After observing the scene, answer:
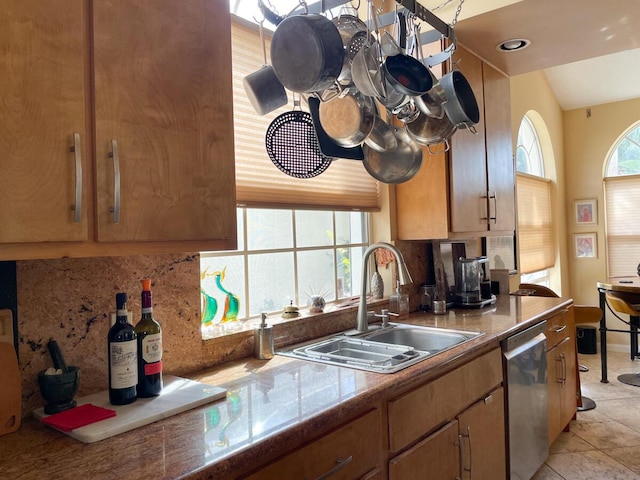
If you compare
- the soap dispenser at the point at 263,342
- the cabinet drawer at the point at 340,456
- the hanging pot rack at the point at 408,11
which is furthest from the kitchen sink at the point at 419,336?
the hanging pot rack at the point at 408,11

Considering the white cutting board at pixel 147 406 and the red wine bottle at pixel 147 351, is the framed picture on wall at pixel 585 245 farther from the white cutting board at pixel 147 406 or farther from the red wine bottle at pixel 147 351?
the red wine bottle at pixel 147 351

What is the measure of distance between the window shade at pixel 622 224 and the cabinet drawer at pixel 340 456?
5236mm

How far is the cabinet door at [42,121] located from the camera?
101 cm

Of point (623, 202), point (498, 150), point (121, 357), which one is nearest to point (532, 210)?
point (623, 202)

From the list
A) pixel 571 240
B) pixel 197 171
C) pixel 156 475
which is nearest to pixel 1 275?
pixel 197 171

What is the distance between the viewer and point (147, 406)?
4.37 feet

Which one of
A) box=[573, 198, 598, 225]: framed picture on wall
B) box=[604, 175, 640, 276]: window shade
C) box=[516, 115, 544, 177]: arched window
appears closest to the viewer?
box=[516, 115, 544, 177]: arched window

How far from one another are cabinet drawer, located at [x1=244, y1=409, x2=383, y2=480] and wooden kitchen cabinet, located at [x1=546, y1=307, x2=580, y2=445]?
1697mm

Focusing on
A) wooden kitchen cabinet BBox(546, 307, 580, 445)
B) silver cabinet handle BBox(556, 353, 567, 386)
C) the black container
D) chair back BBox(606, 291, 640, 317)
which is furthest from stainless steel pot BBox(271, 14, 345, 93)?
the black container

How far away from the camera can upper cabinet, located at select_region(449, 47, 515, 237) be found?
9.18 ft

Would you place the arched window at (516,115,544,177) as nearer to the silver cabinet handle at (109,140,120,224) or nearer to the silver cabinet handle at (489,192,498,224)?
the silver cabinet handle at (489,192,498,224)

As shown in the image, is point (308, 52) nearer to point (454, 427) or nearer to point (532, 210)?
point (454, 427)

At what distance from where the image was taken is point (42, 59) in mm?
1069

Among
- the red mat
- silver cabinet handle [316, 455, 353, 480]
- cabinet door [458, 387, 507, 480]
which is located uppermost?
the red mat
